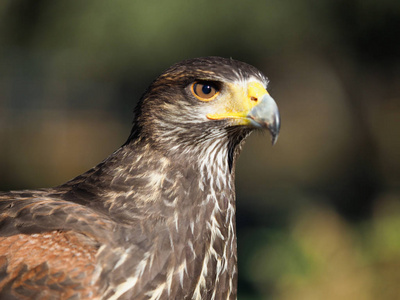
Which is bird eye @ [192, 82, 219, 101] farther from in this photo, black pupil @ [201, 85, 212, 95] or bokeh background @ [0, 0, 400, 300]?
bokeh background @ [0, 0, 400, 300]

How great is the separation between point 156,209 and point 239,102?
65 cm

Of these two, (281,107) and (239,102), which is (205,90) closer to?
(239,102)

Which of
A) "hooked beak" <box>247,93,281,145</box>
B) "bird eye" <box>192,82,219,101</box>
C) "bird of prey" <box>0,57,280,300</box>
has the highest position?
"bird eye" <box>192,82,219,101</box>

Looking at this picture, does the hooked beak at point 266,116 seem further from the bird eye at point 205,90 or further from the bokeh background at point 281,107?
the bokeh background at point 281,107

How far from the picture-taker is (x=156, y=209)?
272 cm

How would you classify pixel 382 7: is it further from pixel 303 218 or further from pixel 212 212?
pixel 212 212

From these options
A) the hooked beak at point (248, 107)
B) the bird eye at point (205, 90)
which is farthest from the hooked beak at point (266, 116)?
the bird eye at point (205, 90)

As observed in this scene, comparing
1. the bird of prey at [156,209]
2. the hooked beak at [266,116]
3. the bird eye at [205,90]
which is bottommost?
the bird of prey at [156,209]

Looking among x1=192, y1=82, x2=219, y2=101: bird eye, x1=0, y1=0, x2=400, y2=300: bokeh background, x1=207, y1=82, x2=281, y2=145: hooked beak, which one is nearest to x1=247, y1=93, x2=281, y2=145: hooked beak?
x1=207, y1=82, x2=281, y2=145: hooked beak

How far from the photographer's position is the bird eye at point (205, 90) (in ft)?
9.36

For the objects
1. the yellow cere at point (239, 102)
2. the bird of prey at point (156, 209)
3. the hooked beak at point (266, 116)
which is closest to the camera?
the bird of prey at point (156, 209)

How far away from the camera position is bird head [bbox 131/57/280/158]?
2828 mm

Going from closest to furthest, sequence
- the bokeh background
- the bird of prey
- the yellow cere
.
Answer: the bird of prey → the yellow cere → the bokeh background

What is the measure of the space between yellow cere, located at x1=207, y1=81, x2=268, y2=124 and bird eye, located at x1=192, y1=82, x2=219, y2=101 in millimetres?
73
